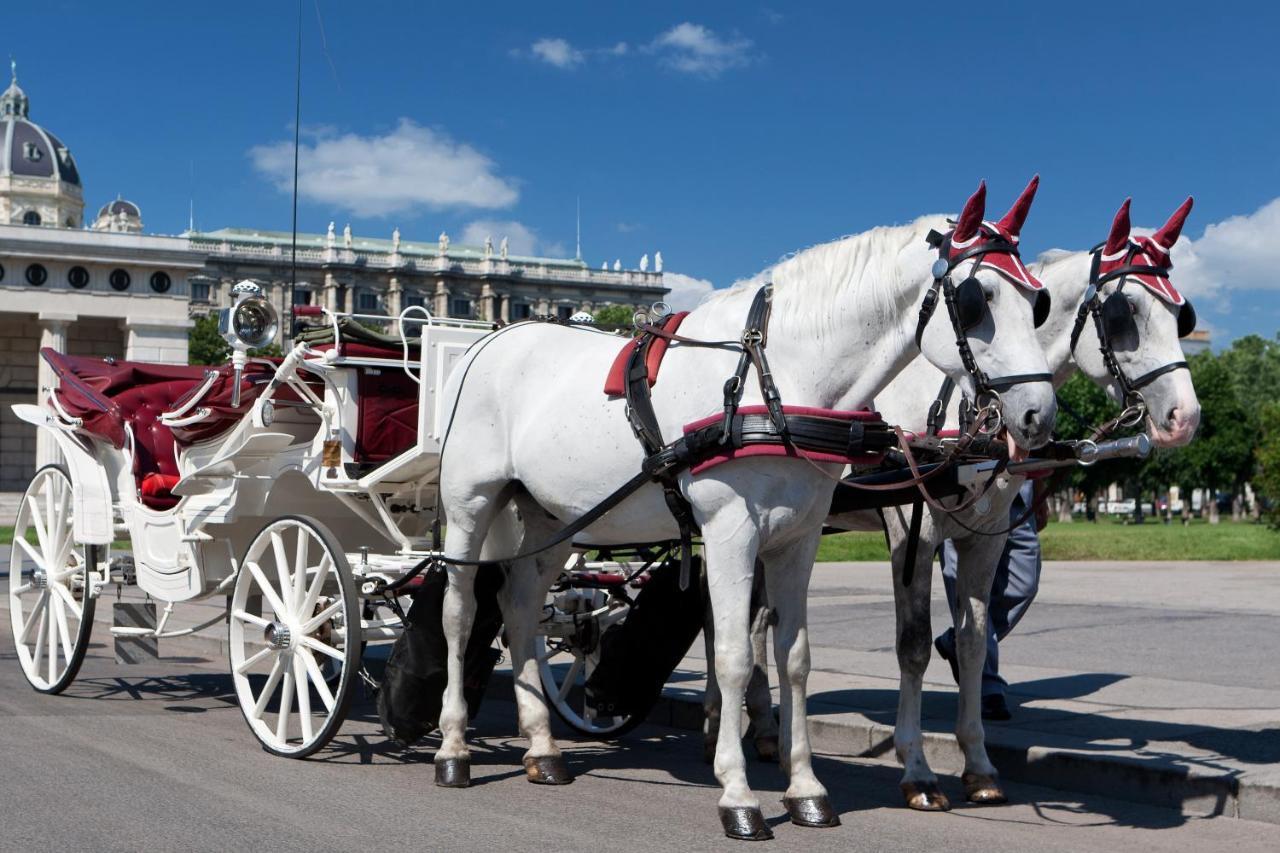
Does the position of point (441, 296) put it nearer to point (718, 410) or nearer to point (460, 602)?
point (460, 602)

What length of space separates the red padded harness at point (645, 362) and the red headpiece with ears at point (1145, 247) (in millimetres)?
1863

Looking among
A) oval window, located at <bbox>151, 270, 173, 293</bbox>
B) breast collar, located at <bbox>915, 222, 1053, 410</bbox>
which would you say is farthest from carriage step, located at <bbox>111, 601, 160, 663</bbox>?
oval window, located at <bbox>151, 270, 173, 293</bbox>

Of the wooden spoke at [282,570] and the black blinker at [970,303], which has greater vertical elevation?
the black blinker at [970,303]

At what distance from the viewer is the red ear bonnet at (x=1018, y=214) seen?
5.65 metres

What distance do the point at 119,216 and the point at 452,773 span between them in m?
143

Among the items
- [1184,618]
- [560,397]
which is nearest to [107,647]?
[560,397]

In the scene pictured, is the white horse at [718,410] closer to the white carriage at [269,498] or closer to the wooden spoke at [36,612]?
the white carriage at [269,498]

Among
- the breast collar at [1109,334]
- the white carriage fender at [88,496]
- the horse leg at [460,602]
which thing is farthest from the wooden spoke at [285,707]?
the breast collar at [1109,334]

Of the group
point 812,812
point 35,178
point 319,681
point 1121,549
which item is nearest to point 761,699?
point 812,812

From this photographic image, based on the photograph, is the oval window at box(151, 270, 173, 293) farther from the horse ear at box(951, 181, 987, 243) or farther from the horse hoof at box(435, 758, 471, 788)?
the horse ear at box(951, 181, 987, 243)

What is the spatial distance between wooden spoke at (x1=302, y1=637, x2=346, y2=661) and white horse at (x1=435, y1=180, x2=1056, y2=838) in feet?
2.11

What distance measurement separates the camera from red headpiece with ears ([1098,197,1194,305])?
6.21 m

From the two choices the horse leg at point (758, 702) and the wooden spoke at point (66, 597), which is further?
the wooden spoke at point (66, 597)

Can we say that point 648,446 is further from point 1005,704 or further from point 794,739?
point 1005,704
